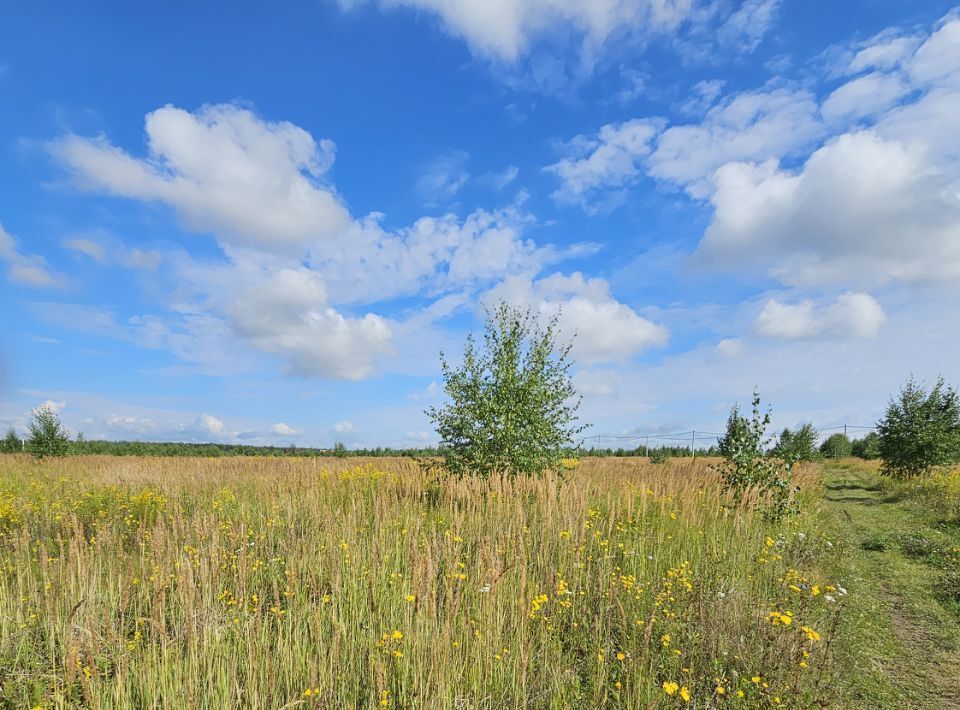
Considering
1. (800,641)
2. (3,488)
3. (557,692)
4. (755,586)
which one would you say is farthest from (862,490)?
(3,488)

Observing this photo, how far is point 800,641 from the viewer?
4.12m

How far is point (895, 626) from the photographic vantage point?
19.9 ft

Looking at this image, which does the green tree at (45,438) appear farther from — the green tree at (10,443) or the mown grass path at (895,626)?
the mown grass path at (895,626)

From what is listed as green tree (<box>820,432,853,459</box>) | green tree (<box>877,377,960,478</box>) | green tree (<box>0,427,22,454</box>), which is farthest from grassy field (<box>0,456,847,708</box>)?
green tree (<box>820,432,853,459</box>)

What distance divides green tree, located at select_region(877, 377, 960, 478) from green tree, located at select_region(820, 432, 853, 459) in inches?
1136

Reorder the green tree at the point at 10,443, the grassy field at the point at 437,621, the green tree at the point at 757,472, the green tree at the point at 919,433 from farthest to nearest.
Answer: the green tree at the point at 10,443
the green tree at the point at 919,433
the green tree at the point at 757,472
the grassy field at the point at 437,621

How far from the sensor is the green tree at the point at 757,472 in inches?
356

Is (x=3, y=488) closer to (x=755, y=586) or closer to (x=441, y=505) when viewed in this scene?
(x=441, y=505)

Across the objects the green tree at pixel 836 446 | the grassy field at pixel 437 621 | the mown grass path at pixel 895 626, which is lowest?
the mown grass path at pixel 895 626

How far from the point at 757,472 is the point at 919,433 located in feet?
Answer: 58.9

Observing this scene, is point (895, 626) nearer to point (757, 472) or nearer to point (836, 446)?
point (757, 472)

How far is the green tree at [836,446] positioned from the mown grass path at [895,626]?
147ft

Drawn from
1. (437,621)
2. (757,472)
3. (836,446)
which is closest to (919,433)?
(757,472)

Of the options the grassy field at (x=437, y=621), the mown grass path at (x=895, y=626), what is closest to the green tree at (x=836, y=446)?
the mown grass path at (x=895, y=626)
